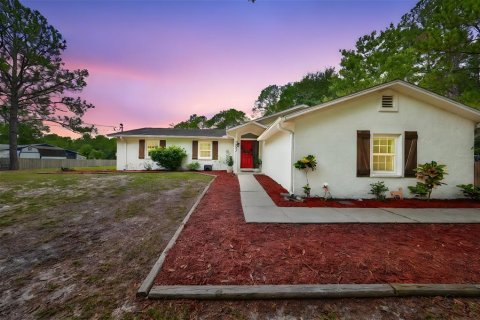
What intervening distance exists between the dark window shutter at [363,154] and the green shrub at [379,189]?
1.44 feet

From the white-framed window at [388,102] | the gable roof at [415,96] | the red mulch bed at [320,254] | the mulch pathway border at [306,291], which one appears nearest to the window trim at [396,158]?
the white-framed window at [388,102]

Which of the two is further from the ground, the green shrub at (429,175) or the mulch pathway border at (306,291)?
the green shrub at (429,175)

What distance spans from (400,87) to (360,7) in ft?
16.0

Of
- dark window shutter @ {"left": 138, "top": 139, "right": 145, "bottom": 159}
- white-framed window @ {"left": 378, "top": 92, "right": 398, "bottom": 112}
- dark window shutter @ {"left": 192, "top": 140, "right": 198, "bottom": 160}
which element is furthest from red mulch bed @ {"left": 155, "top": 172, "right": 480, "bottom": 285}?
dark window shutter @ {"left": 138, "top": 139, "right": 145, "bottom": 159}

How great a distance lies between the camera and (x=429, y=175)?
6.05 metres

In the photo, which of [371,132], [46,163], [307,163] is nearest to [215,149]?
[307,163]

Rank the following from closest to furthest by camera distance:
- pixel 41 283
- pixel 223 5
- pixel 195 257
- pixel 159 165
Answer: pixel 41 283 < pixel 195 257 < pixel 223 5 < pixel 159 165

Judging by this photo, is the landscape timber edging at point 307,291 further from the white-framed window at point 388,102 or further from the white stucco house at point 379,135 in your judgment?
the white-framed window at point 388,102

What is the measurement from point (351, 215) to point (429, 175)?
3514 mm

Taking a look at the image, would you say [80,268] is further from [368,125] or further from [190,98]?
[190,98]

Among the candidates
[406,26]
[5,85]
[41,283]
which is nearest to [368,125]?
[41,283]

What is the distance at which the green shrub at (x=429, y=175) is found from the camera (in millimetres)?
6023

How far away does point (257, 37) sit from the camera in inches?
409

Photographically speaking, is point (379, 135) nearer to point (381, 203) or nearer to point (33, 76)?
point (381, 203)
